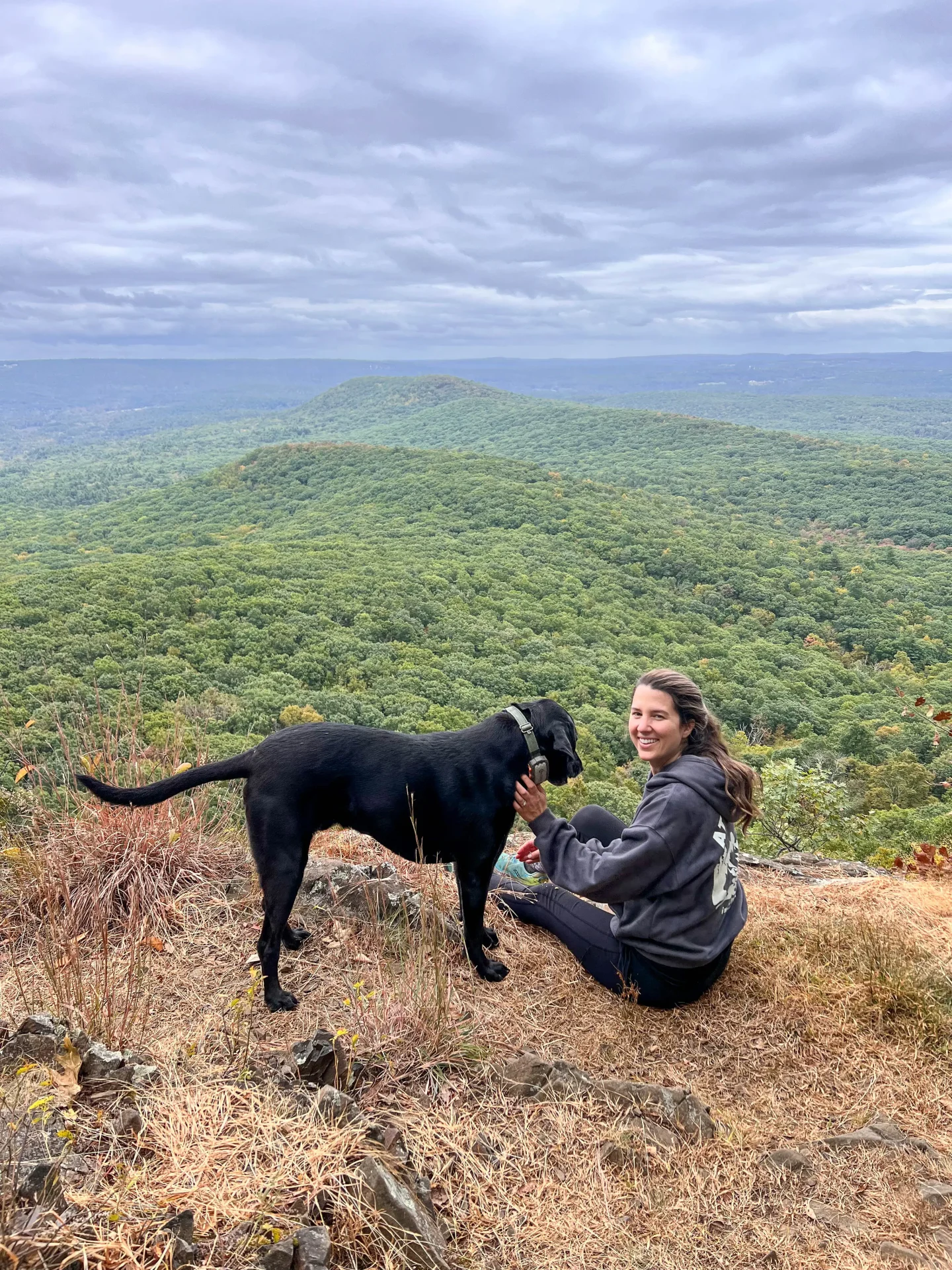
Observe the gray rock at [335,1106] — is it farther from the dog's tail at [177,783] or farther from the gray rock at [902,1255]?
the gray rock at [902,1255]

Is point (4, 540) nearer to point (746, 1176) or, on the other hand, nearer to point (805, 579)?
point (805, 579)

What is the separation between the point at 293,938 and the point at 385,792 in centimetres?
90

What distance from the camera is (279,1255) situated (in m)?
1.66

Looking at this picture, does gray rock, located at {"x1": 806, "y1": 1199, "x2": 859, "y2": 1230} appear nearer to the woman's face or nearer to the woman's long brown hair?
the woman's long brown hair

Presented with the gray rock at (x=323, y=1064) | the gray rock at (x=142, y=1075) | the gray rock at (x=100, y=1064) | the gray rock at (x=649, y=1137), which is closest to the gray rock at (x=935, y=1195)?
the gray rock at (x=649, y=1137)

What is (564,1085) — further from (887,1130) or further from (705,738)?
(705,738)

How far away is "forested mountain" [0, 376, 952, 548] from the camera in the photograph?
8638 cm

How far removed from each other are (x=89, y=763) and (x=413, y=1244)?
2.45 metres

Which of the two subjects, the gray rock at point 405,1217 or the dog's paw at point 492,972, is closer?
the gray rock at point 405,1217

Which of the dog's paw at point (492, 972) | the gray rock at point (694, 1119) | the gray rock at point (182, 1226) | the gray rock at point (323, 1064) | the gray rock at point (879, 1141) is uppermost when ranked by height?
the gray rock at point (182, 1226)

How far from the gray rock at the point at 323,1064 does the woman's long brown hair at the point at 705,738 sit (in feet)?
5.72

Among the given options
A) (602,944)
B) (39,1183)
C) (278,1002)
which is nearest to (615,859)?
(602,944)

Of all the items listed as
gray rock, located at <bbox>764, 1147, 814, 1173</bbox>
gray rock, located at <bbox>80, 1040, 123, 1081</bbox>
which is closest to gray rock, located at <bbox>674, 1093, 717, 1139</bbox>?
gray rock, located at <bbox>764, 1147, 814, 1173</bbox>

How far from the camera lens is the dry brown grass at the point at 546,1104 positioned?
189 centimetres
